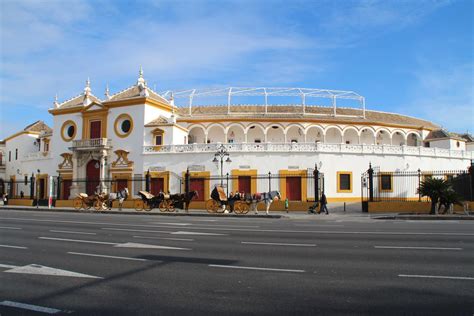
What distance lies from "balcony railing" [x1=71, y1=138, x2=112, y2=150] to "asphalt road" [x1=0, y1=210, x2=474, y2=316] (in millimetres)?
29793

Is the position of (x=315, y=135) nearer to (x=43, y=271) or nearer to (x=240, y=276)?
(x=240, y=276)

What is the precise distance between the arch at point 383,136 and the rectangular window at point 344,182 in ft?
A: 43.5

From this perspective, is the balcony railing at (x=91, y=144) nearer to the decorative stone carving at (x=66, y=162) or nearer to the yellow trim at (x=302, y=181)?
the decorative stone carving at (x=66, y=162)

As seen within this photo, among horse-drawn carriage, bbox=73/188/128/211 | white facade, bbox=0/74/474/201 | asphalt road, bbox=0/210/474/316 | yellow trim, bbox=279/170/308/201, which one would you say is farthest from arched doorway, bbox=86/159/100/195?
asphalt road, bbox=0/210/474/316

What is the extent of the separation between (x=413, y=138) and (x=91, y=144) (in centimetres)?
3788

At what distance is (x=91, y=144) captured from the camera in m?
41.3

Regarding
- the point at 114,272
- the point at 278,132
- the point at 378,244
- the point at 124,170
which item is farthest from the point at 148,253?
the point at 278,132

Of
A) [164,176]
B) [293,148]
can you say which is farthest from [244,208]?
[164,176]

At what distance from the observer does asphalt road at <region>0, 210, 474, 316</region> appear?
5.41 m

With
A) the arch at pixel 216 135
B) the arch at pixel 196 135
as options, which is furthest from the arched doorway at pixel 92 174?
the arch at pixel 216 135

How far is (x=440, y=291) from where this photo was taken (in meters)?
5.97

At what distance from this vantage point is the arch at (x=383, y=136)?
4784 centimetres

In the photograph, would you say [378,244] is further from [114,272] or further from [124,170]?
[124,170]

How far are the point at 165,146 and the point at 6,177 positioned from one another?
31.9 meters
